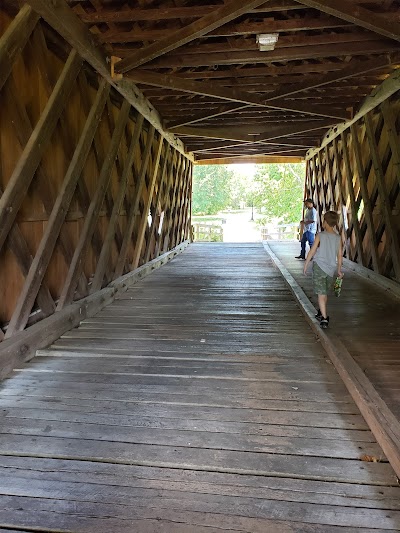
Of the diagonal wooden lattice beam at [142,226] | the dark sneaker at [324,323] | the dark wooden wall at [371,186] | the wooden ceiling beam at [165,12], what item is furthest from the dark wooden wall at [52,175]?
the dark wooden wall at [371,186]

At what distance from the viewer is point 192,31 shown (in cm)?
459

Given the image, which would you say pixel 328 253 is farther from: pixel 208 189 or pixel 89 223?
pixel 208 189

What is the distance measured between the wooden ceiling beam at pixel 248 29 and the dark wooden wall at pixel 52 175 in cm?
55

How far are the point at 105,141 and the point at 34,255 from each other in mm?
2755

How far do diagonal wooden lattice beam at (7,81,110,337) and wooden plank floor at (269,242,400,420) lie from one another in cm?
300

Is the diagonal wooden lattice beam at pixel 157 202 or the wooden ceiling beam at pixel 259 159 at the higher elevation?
the wooden ceiling beam at pixel 259 159

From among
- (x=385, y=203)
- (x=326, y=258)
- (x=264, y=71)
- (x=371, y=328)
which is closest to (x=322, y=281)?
(x=326, y=258)

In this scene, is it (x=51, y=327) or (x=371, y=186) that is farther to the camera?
(x=371, y=186)

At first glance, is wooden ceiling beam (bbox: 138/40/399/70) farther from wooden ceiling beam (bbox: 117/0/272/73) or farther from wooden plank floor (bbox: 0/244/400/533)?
wooden plank floor (bbox: 0/244/400/533)

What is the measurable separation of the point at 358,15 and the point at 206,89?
286cm

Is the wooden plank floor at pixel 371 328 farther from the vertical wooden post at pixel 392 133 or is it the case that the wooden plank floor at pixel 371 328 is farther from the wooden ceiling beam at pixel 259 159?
the wooden ceiling beam at pixel 259 159

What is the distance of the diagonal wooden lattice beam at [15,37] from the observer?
3.27 m

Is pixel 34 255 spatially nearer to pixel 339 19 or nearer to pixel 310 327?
pixel 310 327

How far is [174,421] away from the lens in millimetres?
2686
